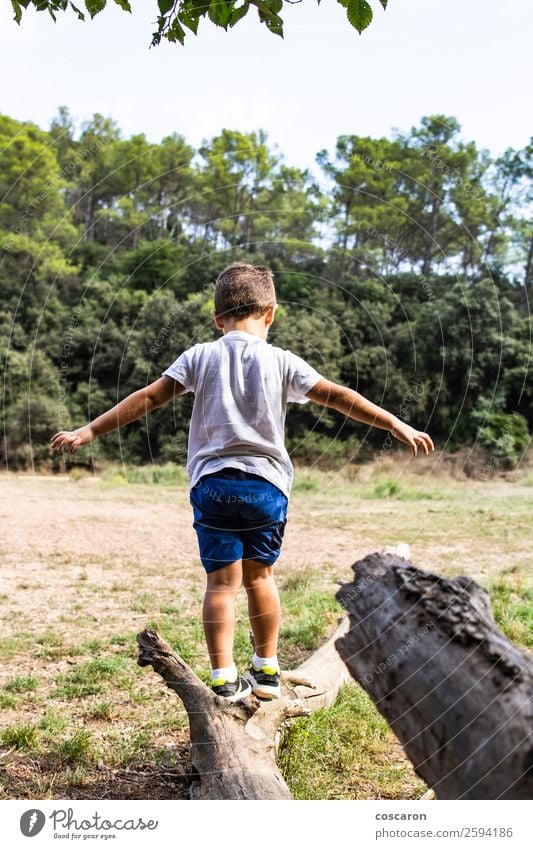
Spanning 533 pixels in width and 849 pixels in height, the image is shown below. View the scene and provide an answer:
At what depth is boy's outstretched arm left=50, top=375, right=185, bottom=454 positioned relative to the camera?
7.59 feet

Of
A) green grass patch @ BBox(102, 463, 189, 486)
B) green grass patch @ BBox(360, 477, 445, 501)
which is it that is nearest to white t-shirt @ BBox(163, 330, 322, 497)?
green grass patch @ BBox(360, 477, 445, 501)

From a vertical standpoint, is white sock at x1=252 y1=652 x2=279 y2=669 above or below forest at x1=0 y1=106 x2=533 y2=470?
below

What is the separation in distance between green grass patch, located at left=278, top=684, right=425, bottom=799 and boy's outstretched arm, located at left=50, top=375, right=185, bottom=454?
1.24m

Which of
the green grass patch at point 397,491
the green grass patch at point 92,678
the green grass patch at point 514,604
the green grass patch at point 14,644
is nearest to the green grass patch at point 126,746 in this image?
the green grass patch at point 92,678

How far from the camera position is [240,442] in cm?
246

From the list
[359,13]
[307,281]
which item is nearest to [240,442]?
[359,13]

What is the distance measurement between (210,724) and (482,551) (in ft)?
14.5

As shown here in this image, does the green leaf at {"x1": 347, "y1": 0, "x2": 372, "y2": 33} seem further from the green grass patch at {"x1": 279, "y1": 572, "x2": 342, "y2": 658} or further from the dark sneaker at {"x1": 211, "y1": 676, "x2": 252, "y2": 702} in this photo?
the green grass patch at {"x1": 279, "y1": 572, "x2": 342, "y2": 658}

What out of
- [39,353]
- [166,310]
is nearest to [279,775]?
[166,310]

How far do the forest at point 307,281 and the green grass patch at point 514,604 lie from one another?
950 mm

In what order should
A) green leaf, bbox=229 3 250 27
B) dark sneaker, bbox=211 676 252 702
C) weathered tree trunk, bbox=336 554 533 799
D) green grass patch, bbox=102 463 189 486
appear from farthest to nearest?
green grass patch, bbox=102 463 189 486, green leaf, bbox=229 3 250 27, dark sneaker, bbox=211 676 252 702, weathered tree trunk, bbox=336 554 533 799

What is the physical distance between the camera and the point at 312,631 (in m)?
4.45

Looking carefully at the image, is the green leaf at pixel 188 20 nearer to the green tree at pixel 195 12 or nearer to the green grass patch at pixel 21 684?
the green tree at pixel 195 12
